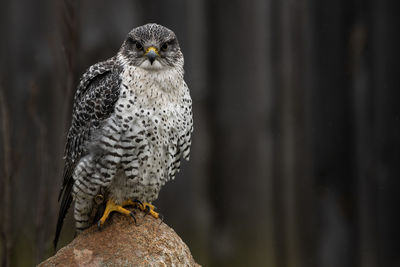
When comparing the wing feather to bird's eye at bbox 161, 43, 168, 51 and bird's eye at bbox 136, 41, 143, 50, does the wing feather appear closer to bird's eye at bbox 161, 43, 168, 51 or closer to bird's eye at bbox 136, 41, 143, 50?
bird's eye at bbox 136, 41, 143, 50

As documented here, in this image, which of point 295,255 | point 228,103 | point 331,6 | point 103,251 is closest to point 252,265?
point 295,255

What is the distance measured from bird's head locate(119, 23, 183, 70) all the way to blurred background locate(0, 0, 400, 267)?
729mm

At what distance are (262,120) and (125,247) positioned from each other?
156 cm

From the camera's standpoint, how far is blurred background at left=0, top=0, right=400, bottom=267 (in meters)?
4.76

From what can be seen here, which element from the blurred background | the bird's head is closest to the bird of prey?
the bird's head

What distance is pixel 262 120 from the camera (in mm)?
4902

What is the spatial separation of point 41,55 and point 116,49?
0.51 metres

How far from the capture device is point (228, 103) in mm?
4895

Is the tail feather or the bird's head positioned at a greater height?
the bird's head

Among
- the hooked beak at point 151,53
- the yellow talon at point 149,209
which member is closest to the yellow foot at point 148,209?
the yellow talon at point 149,209

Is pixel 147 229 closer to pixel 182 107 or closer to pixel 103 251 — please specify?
pixel 103 251

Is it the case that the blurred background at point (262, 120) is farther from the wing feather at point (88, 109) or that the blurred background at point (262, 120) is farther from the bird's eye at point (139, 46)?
the bird's eye at point (139, 46)

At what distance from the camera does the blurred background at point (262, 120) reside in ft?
15.6

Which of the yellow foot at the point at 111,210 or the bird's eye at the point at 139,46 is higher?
the bird's eye at the point at 139,46
